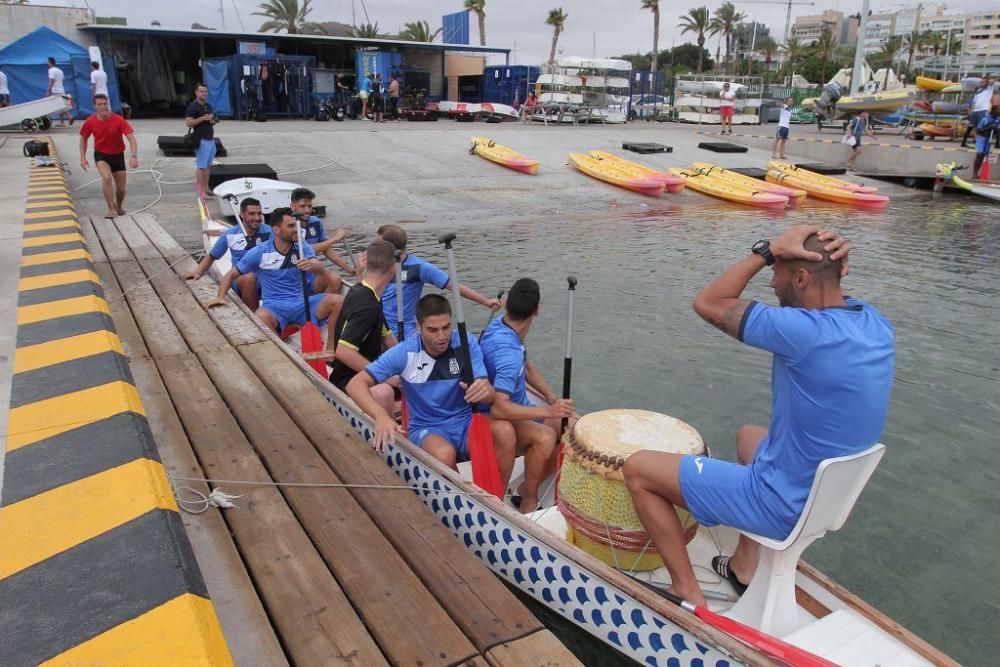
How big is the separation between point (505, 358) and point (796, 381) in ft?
6.47

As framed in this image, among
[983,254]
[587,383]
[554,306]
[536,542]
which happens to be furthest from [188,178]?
[983,254]

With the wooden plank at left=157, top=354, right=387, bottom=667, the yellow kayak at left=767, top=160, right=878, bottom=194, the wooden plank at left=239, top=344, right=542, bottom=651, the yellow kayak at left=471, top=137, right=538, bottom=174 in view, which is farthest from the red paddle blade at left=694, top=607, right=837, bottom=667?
the yellow kayak at left=767, top=160, right=878, bottom=194

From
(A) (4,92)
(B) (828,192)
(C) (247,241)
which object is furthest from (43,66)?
(B) (828,192)

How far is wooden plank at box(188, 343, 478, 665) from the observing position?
9.50 ft

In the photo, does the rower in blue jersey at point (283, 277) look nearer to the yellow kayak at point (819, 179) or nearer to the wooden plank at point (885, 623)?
the wooden plank at point (885, 623)

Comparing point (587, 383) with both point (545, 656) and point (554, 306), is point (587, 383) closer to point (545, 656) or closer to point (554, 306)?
point (554, 306)

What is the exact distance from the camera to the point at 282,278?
7281 mm

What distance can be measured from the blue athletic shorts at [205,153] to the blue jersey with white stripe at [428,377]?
1095 cm

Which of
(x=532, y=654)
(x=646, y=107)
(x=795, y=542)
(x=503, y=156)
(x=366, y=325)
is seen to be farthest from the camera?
(x=646, y=107)

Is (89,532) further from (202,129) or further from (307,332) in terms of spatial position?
(202,129)

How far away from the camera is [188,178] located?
16.6m

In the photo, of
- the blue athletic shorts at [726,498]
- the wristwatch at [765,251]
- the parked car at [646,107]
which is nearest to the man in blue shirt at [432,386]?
the blue athletic shorts at [726,498]

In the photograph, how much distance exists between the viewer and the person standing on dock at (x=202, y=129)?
42.5ft

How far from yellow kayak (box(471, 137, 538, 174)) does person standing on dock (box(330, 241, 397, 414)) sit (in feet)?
49.6
